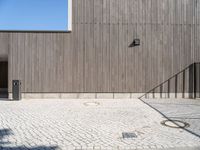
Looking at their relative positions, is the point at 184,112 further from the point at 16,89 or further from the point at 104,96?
the point at 16,89

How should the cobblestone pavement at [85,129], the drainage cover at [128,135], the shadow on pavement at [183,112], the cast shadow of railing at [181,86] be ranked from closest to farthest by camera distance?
the cobblestone pavement at [85,129] < the drainage cover at [128,135] < the shadow on pavement at [183,112] < the cast shadow of railing at [181,86]

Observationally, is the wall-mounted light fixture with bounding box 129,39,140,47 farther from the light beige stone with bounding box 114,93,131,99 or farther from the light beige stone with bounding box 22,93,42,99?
the light beige stone with bounding box 22,93,42,99

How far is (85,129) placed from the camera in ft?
20.3

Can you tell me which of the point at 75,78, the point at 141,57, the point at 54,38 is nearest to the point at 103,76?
the point at 75,78

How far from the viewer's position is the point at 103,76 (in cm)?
1154

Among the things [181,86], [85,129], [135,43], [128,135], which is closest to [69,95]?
[135,43]

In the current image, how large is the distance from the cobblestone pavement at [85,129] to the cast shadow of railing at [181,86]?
2675mm

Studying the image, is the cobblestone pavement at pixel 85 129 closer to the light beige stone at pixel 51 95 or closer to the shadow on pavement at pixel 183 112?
the shadow on pavement at pixel 183 112

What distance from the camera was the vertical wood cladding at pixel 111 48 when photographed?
1142cm

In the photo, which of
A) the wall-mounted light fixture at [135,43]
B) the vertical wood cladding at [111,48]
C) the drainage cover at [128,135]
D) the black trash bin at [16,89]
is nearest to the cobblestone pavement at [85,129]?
the drainage cover at [128,135]

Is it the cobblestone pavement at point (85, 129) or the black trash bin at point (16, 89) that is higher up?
the black trash bin at point (16, 89)

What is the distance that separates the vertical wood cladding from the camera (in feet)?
37.5

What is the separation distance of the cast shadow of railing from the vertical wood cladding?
0.28 meters

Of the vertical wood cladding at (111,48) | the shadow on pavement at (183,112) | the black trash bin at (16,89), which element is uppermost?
the vertical wood cladding at (111,48)
